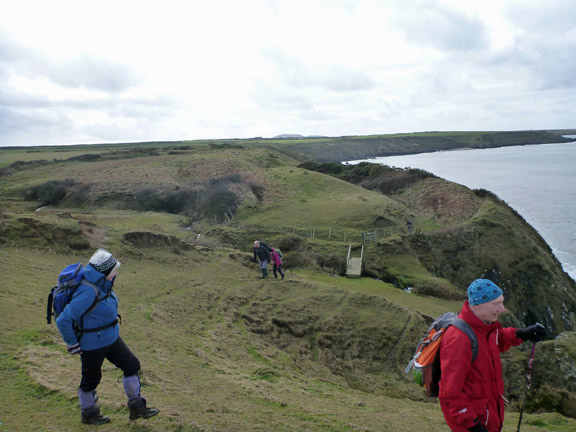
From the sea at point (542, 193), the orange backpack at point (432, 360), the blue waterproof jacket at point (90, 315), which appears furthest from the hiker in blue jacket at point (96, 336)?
the sea at point (542, 193)

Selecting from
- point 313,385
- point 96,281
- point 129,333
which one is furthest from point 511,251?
point 96,281

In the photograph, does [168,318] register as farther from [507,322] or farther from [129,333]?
[507,322]

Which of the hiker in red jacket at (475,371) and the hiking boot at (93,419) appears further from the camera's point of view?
the hiking boot at (93,419)

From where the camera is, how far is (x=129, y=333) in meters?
10.9

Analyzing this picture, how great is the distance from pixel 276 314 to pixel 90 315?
1059 cm

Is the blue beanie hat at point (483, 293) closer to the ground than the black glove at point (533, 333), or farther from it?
farther from it

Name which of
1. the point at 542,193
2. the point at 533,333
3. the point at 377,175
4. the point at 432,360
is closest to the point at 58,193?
the point at 377,175

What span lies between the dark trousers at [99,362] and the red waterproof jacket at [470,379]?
14.2 ft

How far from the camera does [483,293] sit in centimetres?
474

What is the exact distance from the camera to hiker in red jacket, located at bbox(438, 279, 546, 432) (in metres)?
4.40

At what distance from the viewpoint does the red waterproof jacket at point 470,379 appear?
14.4ft

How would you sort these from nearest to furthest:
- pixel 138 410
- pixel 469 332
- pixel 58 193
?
pixel 469 332, pixel 138 410, pixel 58 193

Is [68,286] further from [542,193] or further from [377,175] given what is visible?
[542,193]

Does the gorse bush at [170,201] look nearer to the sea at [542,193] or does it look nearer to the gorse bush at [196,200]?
the gorse bush at [196,200]
